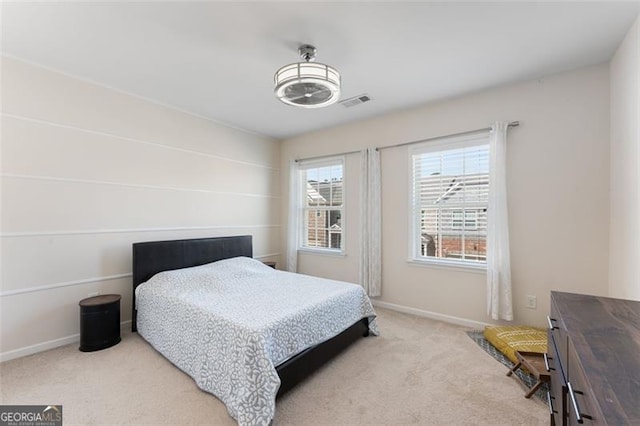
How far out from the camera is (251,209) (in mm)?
4582

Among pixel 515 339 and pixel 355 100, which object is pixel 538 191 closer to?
pixel 515 339

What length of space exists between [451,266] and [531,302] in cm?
82

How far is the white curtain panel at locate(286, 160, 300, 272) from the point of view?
4793mm

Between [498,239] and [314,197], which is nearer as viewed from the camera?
[498,239]

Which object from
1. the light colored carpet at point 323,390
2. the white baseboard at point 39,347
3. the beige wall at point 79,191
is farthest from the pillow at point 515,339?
the white baseboard at point 39,347

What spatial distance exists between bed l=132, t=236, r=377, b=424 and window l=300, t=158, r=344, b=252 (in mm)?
1316

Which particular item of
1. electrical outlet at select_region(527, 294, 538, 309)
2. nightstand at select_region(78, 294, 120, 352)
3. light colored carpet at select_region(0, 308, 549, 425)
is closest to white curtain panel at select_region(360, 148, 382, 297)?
light colored carpet at select_region(0, 308, 549, 425)

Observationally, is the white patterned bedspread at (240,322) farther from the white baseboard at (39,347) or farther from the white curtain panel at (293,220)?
the white curtain panel at (293,220)

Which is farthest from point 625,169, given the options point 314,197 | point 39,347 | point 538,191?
point 39,347

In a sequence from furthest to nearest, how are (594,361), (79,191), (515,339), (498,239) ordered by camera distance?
(498,239) → (79,191) → (515,339) → (594,361)

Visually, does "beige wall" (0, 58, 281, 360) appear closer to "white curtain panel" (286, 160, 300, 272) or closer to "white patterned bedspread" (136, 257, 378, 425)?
"white patterned bedspread" (136, 257, 378, 425)

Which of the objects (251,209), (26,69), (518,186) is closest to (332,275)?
(251,209)

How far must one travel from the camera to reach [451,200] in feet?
11.3

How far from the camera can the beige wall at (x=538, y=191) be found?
8.48 ft
